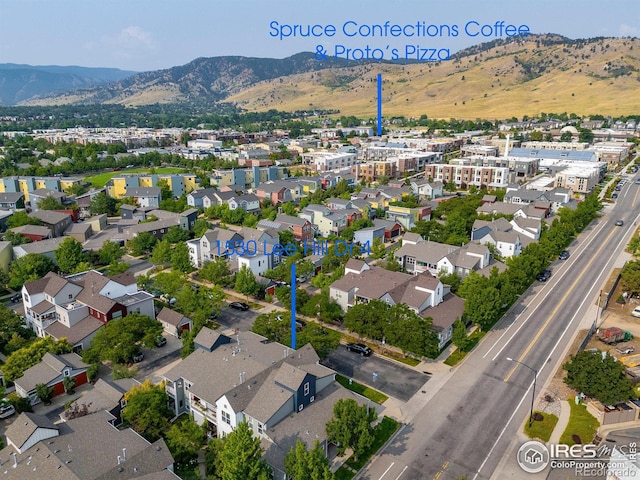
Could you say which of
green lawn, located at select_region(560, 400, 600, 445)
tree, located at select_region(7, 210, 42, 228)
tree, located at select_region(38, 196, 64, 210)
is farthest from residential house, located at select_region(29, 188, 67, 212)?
green lawn, located at select_region(560, 400, 600, 445)

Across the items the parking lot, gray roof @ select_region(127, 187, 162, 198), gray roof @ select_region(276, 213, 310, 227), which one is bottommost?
the parking lot

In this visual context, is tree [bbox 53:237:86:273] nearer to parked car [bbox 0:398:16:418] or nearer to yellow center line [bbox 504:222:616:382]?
parked car [bbox 0:398:16:418]

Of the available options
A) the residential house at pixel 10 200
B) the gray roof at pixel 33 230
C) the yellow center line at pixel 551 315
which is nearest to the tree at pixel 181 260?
the gray roof at pixel 33 230

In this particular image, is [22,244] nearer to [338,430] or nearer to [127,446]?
[127,446]

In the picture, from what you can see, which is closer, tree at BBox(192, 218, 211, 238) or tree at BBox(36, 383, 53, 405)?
tree at BBox(36, 383, 53, 405)

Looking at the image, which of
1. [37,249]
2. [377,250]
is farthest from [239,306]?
[37,249]

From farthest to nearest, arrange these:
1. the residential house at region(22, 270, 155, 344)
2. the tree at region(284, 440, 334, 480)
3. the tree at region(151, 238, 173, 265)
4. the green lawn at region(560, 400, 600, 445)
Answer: the tree at region(151, 238, 173, 265)
the residential house at region(22, 270, 155, 344)
the green lawn at region(560, 400, 600, 445)
the tree at region(284, 440, 334, 480)

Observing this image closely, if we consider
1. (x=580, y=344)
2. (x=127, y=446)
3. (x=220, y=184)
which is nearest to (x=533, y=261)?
(x=580, y=344)
